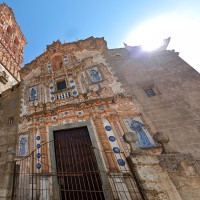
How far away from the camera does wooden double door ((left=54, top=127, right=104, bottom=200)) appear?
4762mm

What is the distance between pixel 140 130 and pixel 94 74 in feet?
13.6

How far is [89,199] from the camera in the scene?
464cm

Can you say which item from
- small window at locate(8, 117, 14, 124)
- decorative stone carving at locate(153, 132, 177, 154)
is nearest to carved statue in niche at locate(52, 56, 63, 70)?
small window at locate(8, 117, 14, 124)

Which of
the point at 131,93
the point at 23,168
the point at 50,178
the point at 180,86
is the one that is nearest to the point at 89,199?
the point at 50,178

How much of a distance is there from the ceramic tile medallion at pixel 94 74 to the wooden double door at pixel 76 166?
2.83m

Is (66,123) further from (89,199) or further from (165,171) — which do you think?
(165,171)

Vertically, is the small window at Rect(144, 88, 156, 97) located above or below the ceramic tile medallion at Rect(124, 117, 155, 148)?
above

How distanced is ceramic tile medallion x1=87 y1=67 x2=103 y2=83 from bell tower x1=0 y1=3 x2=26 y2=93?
8.95m

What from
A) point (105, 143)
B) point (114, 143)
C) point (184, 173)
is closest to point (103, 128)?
point (105, 143)

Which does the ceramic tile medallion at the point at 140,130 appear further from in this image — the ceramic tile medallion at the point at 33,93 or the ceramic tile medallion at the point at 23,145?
the ceramic tile medallion at the point at 33,93

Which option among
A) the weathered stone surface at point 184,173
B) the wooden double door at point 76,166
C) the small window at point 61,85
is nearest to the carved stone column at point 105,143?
the wooden double door at point 76,166

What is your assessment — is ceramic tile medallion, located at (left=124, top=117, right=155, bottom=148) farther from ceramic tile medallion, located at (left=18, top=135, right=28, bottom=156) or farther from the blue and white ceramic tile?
ceramic tile medallion, located at (left=18, top=135, right=28, bottom=156)

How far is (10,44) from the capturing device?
17938 mm

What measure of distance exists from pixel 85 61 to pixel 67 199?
7087 millimetres
